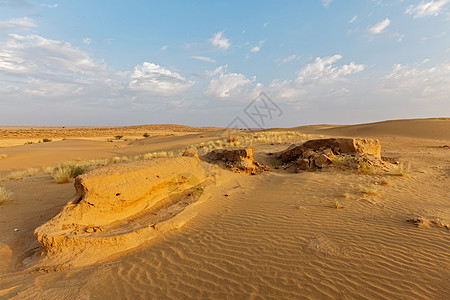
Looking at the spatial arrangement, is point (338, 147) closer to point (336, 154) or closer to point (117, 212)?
point (336, 154)

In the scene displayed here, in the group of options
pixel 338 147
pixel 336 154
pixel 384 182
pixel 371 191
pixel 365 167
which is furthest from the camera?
pixel 338 147

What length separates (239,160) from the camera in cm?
905

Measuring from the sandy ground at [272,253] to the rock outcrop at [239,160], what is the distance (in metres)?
2.37

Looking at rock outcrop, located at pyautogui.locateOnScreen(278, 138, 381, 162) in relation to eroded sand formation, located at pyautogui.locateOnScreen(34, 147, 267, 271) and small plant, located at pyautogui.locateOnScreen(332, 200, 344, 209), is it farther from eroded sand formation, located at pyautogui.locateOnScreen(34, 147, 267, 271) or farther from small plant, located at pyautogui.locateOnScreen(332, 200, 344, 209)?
eroded sand formation, located at pyautogui.locateOnScreen(34, 147, 267, 271)

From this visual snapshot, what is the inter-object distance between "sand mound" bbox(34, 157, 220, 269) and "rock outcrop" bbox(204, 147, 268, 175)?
2699 millimetres

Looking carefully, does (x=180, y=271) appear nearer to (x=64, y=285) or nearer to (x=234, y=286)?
(x=234, y=286)

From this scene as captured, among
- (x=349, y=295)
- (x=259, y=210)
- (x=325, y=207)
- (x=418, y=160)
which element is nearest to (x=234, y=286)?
(x=349, y=295)

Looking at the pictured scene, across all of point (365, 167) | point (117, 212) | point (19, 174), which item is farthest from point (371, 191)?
point (19, 174)

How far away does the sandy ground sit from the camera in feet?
9.39

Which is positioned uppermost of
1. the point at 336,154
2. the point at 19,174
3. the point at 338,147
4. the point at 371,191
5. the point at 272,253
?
the point at 338,147

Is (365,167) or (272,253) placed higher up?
(365,167)

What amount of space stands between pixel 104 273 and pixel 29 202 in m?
4.62

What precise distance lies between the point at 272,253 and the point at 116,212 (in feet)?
10.5

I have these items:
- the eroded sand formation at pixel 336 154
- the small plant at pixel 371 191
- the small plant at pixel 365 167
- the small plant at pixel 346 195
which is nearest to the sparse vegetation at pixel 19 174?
the eroded sand formation at pixel 336 154
